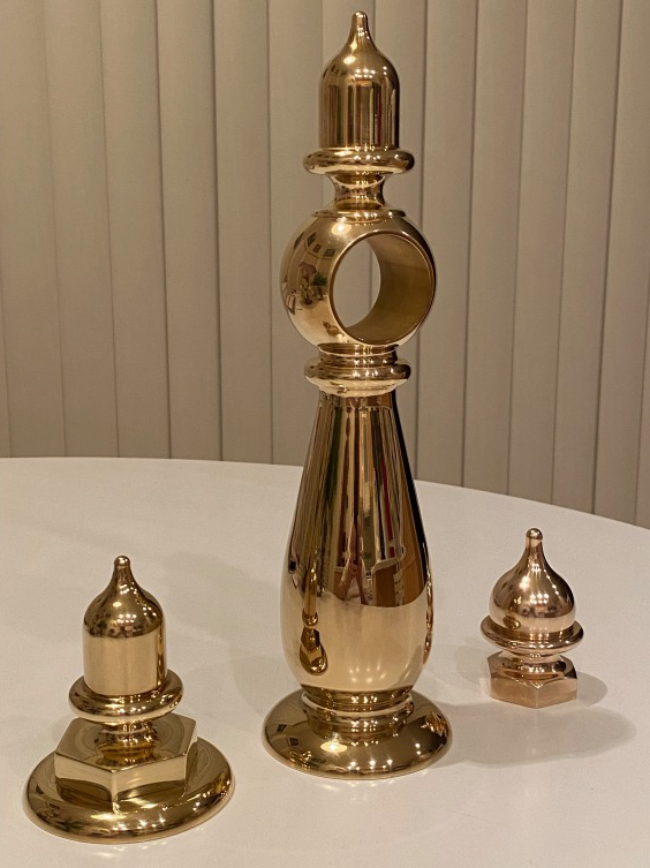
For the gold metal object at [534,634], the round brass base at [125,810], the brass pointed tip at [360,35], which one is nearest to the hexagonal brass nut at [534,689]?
the gold metal object at [534,634]

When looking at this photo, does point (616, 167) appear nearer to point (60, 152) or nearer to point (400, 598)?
point (60, 152)

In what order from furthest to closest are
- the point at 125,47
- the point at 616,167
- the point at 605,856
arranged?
the point at 616,167, the point at 125,47, the point at 605,856

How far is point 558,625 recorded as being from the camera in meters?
0.50

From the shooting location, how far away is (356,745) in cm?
45

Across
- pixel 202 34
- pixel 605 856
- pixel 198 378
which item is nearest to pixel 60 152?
pixel 202 34

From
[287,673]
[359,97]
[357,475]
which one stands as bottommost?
[287,673]

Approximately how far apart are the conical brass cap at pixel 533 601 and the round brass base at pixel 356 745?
0.06m

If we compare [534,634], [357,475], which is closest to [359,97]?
[357,475]

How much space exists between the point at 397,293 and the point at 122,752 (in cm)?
20

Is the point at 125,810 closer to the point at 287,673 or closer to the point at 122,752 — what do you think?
the point at 122,752

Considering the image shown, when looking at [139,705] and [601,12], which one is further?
[601,12]

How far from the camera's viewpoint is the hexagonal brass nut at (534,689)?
19.6 inches

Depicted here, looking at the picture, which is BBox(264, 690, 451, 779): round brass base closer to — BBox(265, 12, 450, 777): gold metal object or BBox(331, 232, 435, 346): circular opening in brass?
BBox(265, 12, 450, 777): gold metal object

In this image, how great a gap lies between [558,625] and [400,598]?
10 centimetres
